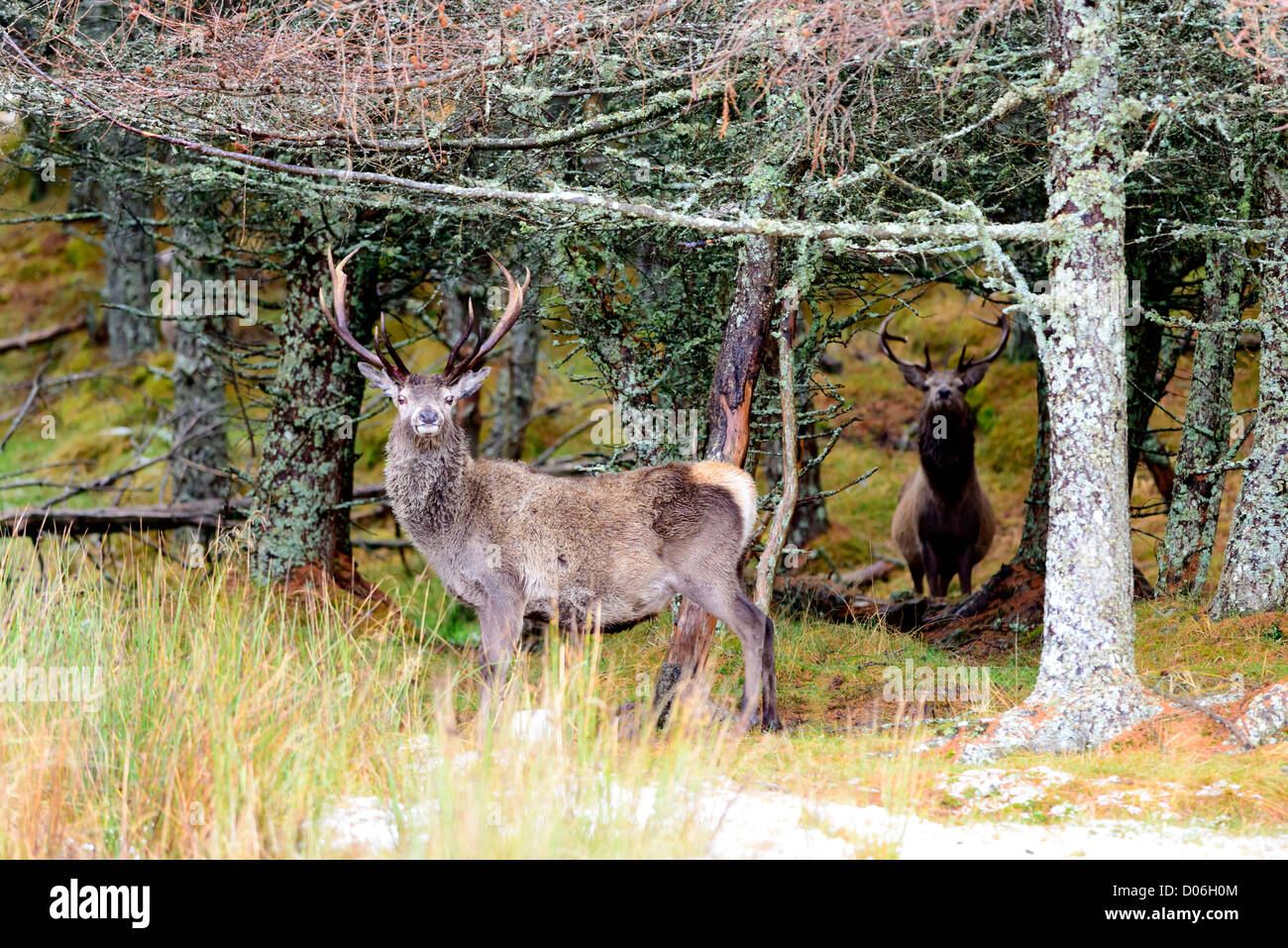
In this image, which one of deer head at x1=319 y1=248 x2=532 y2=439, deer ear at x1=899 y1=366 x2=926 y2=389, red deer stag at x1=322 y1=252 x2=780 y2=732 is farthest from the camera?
deer ear at x1=899 y1=366 x2=926 y2=389


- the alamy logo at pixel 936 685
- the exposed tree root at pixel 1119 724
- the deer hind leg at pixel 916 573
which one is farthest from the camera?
the deer hind leg at pixel 916 573

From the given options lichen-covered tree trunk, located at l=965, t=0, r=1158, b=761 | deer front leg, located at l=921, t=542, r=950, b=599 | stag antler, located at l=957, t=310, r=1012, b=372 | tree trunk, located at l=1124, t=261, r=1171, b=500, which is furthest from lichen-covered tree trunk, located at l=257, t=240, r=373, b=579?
tree trunk, located at l=1124, t=261, r=1171, b=500

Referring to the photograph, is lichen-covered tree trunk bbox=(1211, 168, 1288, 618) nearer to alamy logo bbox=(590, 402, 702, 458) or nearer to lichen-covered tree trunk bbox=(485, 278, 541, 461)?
alamy logo bbox=(590, 402, 702, 458)

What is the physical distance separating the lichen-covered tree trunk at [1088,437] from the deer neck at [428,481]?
3.10 m

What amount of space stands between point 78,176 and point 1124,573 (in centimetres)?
990

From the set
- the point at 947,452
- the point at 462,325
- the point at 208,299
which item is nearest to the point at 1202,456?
the point at 947,452

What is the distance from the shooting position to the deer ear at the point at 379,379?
24.2 ft

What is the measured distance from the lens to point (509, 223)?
8.69 metres

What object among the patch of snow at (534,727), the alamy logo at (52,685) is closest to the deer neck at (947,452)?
the patch of snow at (534,727)

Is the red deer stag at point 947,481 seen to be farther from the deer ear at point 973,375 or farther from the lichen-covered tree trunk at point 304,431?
the lichen-covered tree trunk at point 304,431
